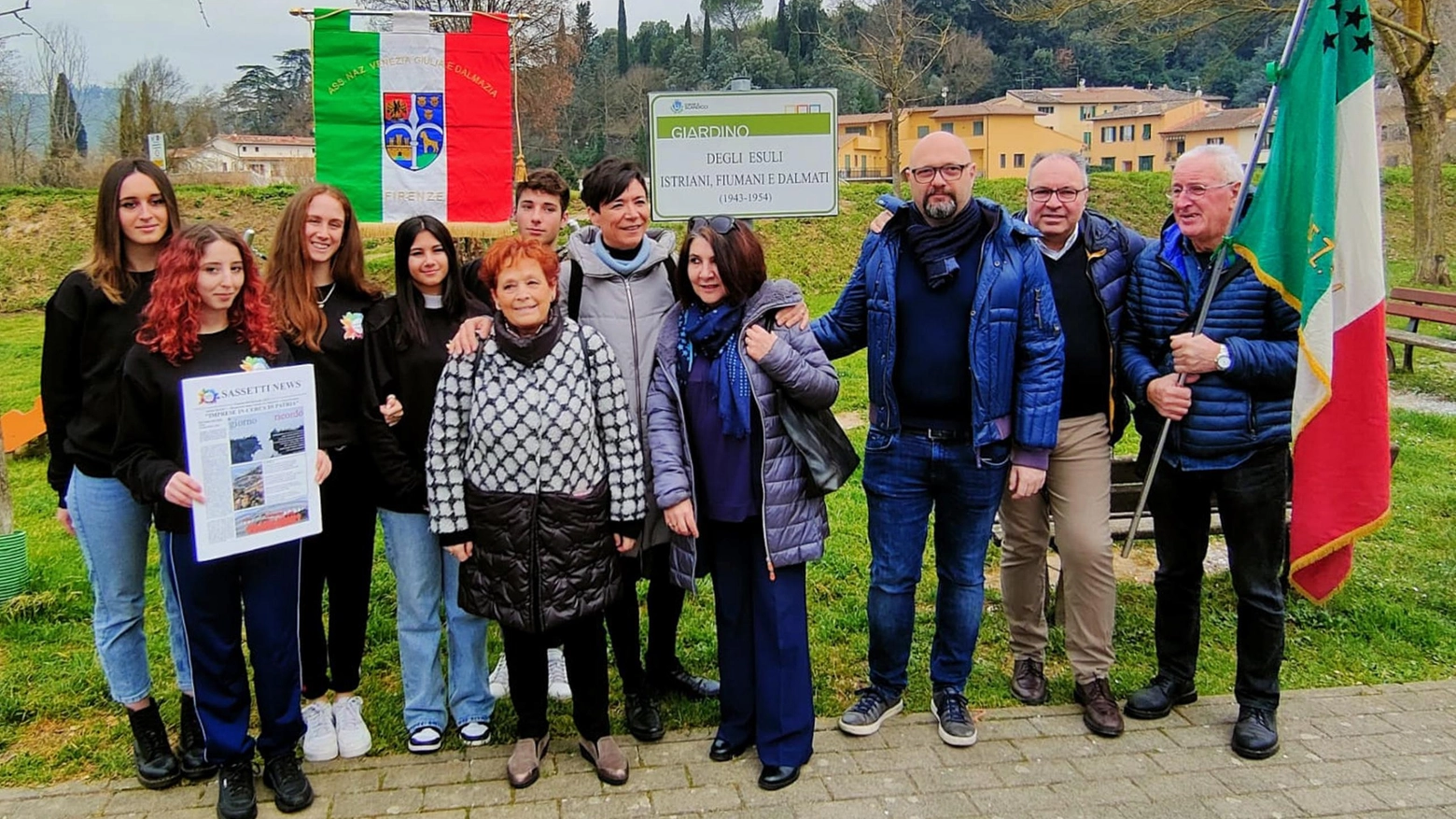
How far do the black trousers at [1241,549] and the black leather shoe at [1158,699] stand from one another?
0.17ft

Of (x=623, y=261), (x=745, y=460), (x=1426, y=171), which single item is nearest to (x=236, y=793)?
(x=745, y=460)

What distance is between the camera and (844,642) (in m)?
4.80

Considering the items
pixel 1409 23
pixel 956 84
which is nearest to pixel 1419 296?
pixel 1409 23

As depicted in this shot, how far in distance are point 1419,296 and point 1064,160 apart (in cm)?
1110

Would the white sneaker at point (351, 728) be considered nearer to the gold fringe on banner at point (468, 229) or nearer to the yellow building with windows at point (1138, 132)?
the gold fringe on banner at point (468, 229)

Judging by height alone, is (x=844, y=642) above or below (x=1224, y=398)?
below

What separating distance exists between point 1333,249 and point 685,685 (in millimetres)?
3015

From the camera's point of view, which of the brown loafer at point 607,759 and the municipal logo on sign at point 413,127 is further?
the municipal logo on sign at point 413,127

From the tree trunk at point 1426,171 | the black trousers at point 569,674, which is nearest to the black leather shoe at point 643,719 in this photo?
the black trousers at point 569,674

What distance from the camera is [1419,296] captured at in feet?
40.6

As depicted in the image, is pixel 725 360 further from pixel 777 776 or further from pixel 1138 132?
pixel 1138 132

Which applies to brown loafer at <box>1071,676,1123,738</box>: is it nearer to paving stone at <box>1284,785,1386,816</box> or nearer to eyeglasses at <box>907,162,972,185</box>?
paving stone at <box>1284,785,1386,816</box>

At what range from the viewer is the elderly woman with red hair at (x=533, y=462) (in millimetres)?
3387

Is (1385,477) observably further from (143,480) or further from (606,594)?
(143,480)
